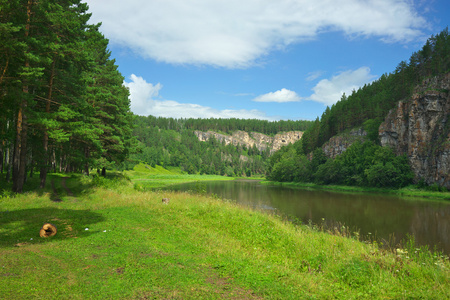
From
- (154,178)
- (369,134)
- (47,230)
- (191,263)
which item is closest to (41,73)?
(47,230)

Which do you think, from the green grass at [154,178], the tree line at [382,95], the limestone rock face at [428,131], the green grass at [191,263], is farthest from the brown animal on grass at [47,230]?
the tree line at [382,95]

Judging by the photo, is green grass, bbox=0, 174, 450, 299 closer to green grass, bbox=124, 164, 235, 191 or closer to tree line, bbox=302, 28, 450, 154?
green grass, bbox=124, 164, 235, 191

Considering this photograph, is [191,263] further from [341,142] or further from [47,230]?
[341,142]

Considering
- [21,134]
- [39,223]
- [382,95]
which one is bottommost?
[39,223]

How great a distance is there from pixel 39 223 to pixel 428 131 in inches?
3081

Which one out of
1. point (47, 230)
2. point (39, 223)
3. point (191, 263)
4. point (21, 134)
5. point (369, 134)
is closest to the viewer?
point (191, 263)

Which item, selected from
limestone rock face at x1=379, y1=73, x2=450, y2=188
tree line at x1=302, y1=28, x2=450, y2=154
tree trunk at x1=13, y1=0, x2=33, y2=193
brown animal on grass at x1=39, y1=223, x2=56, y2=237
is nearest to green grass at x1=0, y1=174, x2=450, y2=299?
brown animal on grass at x1=39, y1=223, x2=56, y2=237

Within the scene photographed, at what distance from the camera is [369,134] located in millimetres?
84000

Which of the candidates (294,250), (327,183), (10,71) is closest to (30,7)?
(10,71)

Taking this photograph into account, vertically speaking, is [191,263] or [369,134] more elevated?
[369,134]

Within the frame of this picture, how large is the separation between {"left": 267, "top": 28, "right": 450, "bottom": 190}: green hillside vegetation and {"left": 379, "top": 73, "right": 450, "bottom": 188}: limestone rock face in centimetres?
253

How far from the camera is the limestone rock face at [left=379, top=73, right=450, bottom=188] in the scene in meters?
55.8

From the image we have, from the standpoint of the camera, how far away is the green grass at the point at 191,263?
6426mm

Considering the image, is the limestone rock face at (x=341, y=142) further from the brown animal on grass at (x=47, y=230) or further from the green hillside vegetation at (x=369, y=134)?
the brown animal on grass at (x=47, y=230)
